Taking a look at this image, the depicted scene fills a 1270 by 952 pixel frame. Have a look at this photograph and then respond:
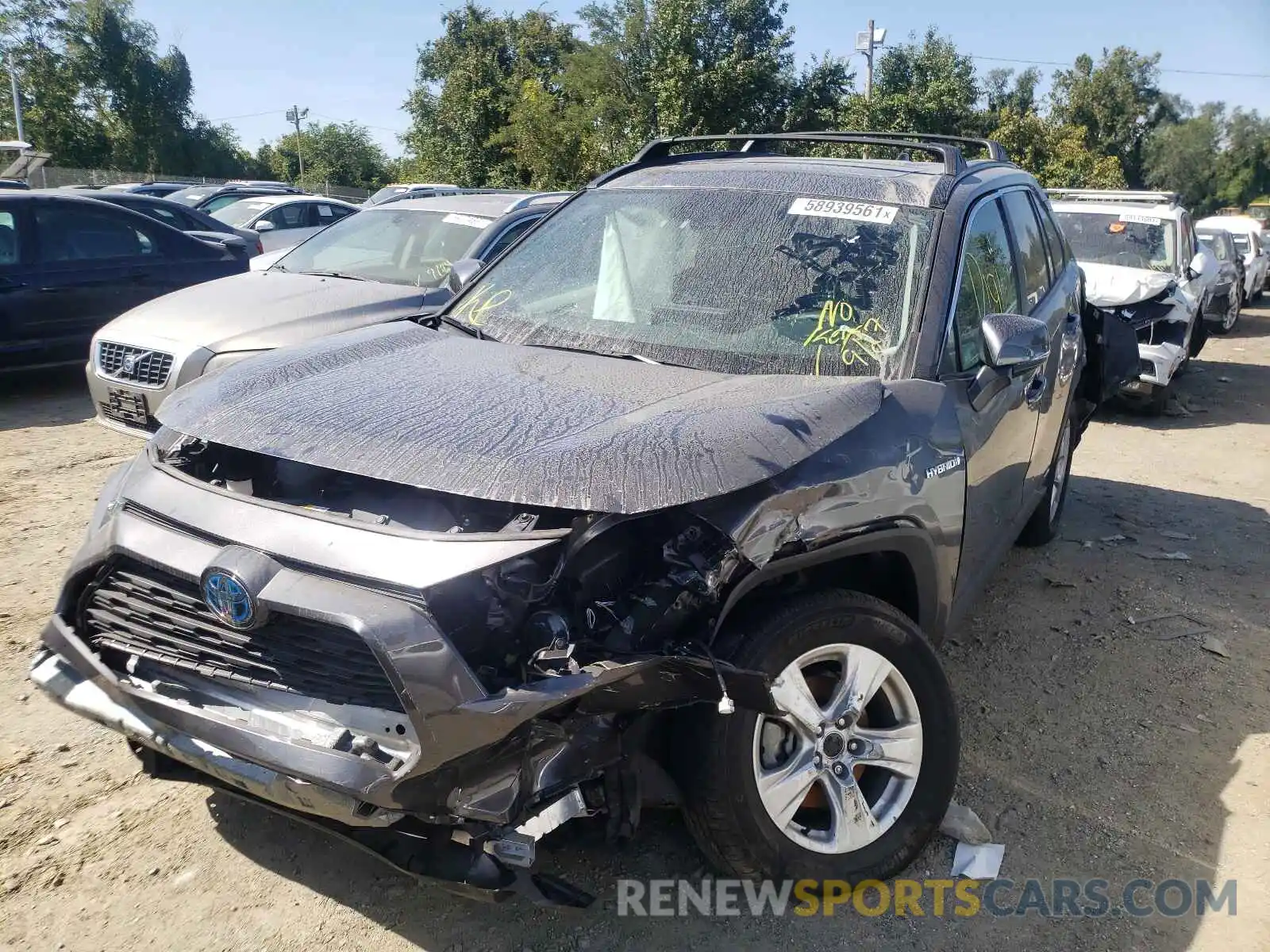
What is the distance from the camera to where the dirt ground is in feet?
8.71

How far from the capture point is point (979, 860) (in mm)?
2977

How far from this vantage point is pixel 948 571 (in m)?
3.23

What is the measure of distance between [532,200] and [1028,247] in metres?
4.91

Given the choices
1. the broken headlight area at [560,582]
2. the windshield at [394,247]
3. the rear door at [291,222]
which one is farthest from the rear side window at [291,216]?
the broken headlight area at [560,582]

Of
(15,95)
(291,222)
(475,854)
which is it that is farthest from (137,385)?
(15,95)

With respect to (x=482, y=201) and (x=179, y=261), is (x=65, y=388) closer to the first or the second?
(x=179, y=261)

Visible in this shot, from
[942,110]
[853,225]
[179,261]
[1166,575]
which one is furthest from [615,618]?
[942,110]

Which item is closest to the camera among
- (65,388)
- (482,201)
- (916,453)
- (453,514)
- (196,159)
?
(453,514)

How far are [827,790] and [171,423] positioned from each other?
2056 mm

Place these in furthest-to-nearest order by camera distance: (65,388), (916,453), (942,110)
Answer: (942,110) < (65,388) < (916,453)

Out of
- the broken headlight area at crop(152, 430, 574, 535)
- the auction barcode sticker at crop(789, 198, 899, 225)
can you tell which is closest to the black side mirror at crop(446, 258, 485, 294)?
the auction barcode sticker at crop(789, 198, 899, 225)

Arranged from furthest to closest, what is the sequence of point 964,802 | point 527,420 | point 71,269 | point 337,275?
1. point 71,269
2. point 337,275
3. point 964,802
4. point 527,420

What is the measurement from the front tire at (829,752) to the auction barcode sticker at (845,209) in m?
1.39

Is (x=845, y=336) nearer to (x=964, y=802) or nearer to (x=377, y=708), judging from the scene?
(x=964, y=802)
